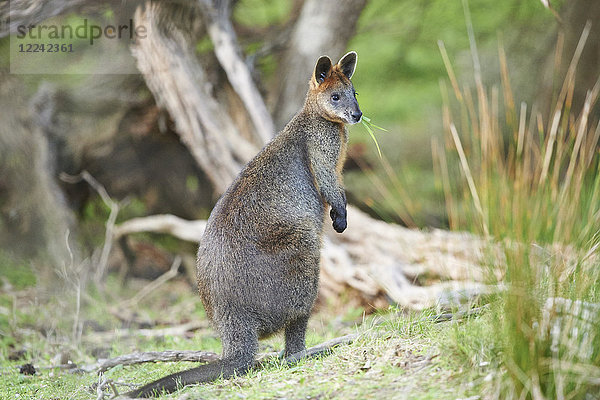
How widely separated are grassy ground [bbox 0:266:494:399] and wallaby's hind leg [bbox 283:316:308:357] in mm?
170

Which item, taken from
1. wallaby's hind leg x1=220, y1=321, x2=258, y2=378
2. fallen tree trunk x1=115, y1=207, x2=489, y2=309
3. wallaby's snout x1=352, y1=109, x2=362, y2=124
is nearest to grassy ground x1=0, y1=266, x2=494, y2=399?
wallaby's hind leg x1=220, y1=321, x2=258, y2=378

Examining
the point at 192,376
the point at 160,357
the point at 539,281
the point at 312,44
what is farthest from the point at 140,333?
the point at 539,281

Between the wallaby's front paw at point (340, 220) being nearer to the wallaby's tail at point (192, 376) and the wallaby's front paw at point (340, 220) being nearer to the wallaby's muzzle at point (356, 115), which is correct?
the wallaby's muzzle at point (356, 115)

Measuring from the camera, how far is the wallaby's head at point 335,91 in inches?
187

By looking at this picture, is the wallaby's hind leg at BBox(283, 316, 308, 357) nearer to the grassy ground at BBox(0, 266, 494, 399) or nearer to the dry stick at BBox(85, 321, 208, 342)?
the grassy ground at BBox(0, 266, 494, 399)

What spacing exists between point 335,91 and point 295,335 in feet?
5.67

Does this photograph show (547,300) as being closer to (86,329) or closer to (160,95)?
(86,329)

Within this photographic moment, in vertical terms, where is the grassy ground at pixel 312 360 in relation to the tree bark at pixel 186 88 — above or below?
below

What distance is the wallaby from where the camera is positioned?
4309mm

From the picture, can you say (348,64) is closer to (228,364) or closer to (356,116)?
(356,116)

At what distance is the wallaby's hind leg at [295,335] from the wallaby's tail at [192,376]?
0.39 m

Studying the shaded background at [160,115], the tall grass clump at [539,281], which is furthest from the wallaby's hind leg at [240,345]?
the shaded background at [160,115]

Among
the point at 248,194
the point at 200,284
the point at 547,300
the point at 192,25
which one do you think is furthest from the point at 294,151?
the point at 192,25

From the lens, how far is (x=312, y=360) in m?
4.25
